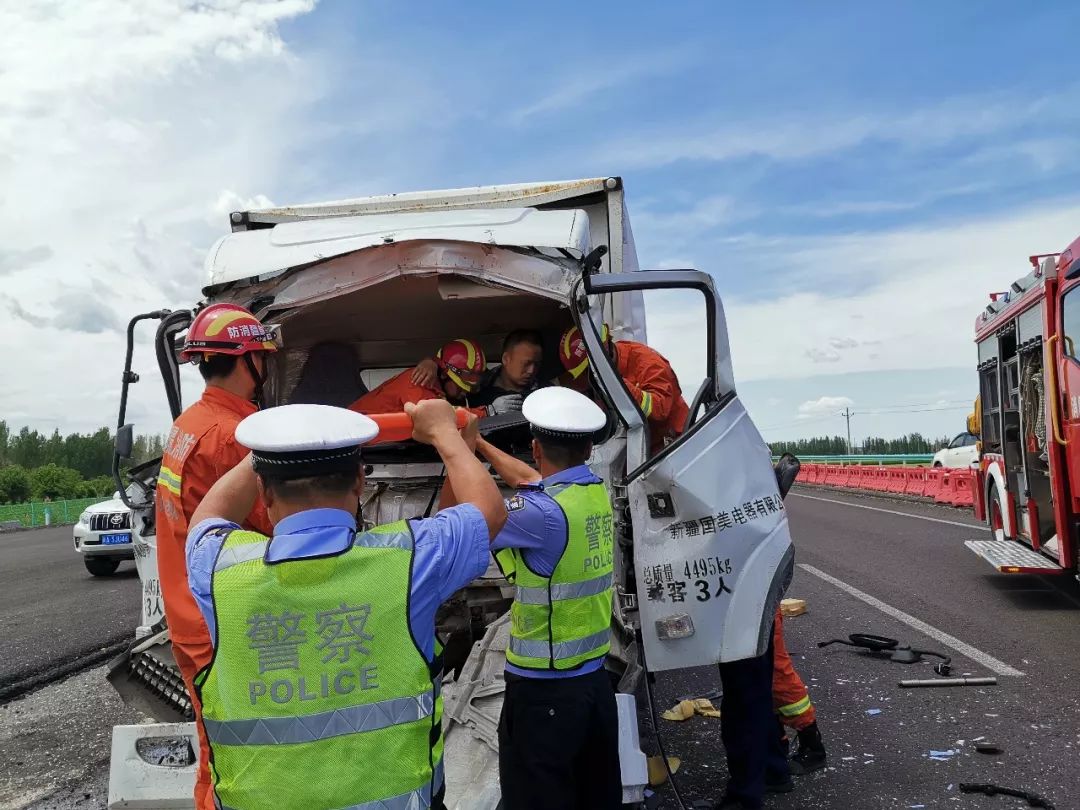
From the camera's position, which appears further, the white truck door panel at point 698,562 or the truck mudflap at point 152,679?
the truck mudflap at point 152,679

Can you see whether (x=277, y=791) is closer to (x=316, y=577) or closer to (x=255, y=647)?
(x=255, y=647)

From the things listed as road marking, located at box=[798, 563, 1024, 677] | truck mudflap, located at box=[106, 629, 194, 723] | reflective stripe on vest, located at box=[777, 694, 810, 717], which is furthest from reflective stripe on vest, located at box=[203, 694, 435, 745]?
road marking, located at box=[798, 563, 1024, 677]

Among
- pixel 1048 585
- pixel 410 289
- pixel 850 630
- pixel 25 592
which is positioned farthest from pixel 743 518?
pixel 25 592

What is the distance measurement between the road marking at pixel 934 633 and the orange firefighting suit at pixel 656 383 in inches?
113

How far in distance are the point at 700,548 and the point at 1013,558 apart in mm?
6176

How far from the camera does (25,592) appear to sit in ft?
38.7

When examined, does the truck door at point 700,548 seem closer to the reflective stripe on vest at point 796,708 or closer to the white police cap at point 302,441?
the reflective stripe on vest at point 796,708

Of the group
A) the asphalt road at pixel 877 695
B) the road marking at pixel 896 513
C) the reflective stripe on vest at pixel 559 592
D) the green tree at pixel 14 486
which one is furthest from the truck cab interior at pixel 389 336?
the green tree at pixel 14 486

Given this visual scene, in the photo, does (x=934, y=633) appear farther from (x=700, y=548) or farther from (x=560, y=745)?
(x=560, y=745)

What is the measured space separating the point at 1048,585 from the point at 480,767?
7918mm

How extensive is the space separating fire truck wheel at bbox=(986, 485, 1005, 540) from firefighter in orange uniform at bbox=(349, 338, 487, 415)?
6960 mm

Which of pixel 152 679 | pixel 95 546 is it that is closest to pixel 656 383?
pixel 152 679

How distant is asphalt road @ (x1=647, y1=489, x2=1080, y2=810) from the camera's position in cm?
405

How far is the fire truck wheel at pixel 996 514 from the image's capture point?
9.52 meters
